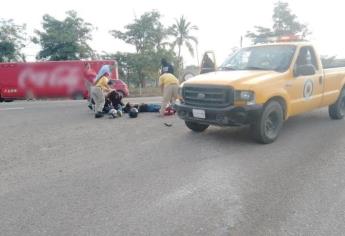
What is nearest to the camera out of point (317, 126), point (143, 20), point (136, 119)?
point (317, 126)

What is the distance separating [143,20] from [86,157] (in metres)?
34.5

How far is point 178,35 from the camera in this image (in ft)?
145

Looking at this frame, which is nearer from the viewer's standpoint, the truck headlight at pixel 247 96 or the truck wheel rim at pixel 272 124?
the truck headlight at pixel 247 96

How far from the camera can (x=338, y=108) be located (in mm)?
8555

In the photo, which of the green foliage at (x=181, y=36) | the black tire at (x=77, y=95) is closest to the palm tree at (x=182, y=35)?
the green foliage at (x=181, y=36)

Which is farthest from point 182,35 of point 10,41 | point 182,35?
point 10,41

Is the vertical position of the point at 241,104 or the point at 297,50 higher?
the point at 297,50

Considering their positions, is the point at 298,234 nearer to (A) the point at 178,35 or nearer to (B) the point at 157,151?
(B) the point at 157,151

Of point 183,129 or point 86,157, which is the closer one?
point 86,157

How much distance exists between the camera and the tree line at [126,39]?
3478 centimetres

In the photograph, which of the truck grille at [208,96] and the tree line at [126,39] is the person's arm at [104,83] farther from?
the tree line at [126,39]

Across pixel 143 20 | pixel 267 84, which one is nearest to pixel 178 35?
pixel 143 20

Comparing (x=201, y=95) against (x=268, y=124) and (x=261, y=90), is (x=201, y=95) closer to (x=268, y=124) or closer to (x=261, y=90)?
(x=261, y=90)

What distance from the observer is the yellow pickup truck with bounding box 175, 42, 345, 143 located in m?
6.05
